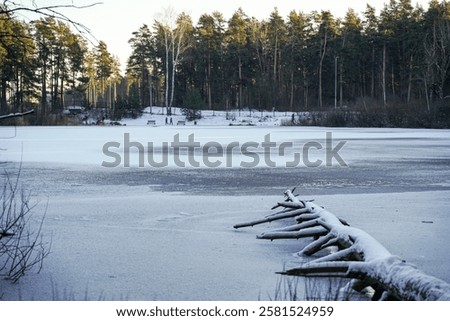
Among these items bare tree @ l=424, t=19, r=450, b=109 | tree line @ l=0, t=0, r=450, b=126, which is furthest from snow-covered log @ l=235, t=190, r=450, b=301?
tree line @ l=0, t=0, r=450, b=126

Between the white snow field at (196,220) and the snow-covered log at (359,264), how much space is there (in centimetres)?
19

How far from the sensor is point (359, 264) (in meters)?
3.22

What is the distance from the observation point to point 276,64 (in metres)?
64.5

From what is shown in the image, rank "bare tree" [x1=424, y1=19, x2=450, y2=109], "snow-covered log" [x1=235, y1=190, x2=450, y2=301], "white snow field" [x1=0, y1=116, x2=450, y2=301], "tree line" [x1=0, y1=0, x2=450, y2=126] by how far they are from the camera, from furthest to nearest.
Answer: "tree line" [x1=0, y1=0, x2=450, y2=126] < "bare tree" [x1=424, y1=19, x2=450, y2=109] < "white snow field" [x1=0, y1=116, x2=450, y2=301] < "snow-covered log" [x1=235, y1=190, x2=450, y2=301]

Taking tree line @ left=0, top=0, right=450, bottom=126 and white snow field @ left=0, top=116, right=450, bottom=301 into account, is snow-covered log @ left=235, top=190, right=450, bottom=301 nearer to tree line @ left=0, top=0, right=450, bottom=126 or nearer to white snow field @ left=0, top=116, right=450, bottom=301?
white snow field @ left=0, top=116, right=450, bottom=301

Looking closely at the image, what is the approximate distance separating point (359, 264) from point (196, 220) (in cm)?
283

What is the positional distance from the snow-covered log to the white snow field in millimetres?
192

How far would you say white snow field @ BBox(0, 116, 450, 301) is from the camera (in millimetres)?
3561

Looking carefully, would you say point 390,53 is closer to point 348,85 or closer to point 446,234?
point 348,85

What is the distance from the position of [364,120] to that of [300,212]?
33210mm

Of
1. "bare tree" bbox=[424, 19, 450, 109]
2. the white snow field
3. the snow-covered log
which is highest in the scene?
"bare tree" bbox=[424, 19, 450, 109]

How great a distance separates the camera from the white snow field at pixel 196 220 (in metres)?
3.56

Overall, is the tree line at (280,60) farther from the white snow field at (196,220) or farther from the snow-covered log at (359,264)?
the snow-covered log at (359,264)

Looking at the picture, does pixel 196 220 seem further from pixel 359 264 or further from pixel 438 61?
pixel 438 61
